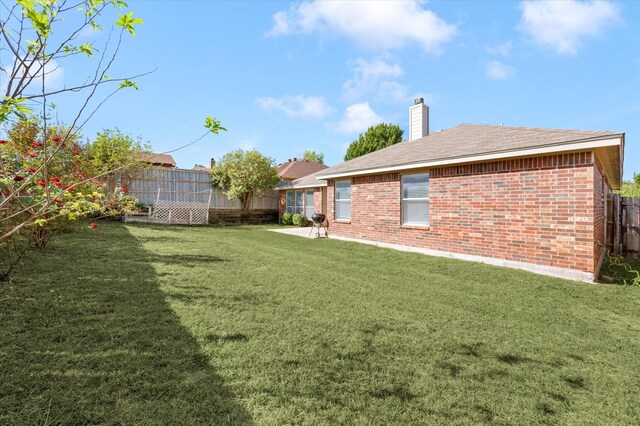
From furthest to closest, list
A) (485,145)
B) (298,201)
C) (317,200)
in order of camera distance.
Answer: (298,201) → (317,200) → (485,145)

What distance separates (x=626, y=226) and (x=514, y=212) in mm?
5506

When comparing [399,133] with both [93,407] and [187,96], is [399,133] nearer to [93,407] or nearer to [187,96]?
[187,96]

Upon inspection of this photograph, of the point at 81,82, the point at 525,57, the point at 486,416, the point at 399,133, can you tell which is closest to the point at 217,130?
the point at 81,82

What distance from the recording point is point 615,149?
6773 millimetres

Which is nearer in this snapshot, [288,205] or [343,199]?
[343,199]

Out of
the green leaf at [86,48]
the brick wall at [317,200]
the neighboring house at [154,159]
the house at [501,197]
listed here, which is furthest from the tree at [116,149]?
the green leaf at [86,48]

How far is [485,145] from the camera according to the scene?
8.15 metres

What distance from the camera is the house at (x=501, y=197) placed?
6.39 meters

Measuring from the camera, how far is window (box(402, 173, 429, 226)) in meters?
9.34

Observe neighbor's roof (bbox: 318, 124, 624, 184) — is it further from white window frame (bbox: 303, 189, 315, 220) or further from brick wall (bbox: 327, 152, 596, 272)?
white window frame (bbox: 303, 189, 315, 220)

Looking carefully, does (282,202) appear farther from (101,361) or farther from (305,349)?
(101,361)

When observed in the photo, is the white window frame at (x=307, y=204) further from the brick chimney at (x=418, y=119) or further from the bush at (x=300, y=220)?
the brick chimney at (x=418, y=119)

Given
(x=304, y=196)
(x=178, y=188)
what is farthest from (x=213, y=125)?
(x=178, y=188)

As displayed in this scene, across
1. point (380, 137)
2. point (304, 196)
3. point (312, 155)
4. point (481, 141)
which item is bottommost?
point (304, 196)
